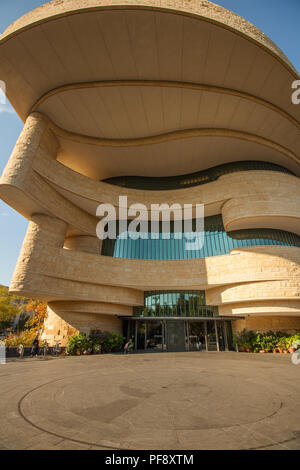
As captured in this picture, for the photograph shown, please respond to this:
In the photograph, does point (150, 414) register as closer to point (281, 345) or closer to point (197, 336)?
point (281, 345)

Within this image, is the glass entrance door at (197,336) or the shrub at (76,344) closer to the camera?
the shrub at (76,344)

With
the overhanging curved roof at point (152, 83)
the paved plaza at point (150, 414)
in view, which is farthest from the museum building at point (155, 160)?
the paved plaza at point (150, 414)

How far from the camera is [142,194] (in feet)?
78.7

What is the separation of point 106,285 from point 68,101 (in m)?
16.7

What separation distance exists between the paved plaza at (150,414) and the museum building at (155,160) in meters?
12.0

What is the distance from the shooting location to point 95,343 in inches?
768

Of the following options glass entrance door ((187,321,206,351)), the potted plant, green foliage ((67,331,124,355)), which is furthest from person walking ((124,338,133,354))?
the potted plant

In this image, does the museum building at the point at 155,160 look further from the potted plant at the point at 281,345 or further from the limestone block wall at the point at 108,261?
the potted plant at the point at 281,345

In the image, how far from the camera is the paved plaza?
11.9 ft

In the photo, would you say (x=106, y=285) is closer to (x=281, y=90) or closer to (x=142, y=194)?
(x=142, y=194)

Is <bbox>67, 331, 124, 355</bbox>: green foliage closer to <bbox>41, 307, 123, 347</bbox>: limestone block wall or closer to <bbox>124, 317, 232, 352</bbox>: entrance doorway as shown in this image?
<bbox>41, 307, 123, 347</bbox>: limestone block wall

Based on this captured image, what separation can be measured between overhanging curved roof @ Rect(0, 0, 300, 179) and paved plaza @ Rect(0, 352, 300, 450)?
19.5m

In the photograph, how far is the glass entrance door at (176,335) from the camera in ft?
71.4

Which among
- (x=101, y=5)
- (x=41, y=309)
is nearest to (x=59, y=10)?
(x=101, y=5)
